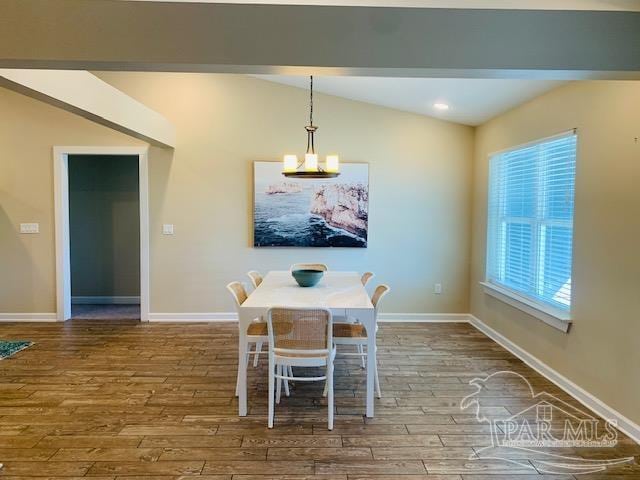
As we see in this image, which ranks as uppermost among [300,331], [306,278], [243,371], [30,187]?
[30,187]

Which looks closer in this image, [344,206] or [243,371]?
[243,371]

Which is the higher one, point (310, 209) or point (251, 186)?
point (251, 186)

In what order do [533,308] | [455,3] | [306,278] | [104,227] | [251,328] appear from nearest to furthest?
[455,3]
[251,328]
[306,278]
[533,308]
[104,227]

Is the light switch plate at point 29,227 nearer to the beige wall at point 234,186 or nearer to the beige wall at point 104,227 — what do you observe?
the beige wall at point 234,186

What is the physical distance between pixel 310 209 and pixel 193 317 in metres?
2.01

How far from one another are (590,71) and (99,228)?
6313 mm

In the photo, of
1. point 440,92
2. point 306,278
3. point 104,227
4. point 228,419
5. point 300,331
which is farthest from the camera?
point 104,227

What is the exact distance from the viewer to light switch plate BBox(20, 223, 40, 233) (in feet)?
16.9

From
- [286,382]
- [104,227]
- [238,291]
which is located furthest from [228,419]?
[104,227]

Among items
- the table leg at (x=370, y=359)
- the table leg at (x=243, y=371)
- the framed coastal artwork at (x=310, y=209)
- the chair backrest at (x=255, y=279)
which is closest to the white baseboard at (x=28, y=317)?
the framed coastal artwork at (x=310, y=209)

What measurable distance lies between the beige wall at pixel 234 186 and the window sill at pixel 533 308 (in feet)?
2.76

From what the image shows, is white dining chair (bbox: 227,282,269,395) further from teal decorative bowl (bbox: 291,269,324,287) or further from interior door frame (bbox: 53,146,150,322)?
interior door frame (bbox: 53,146,150,322)

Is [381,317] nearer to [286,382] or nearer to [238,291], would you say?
[286,382]

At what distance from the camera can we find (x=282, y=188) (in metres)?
5.18
